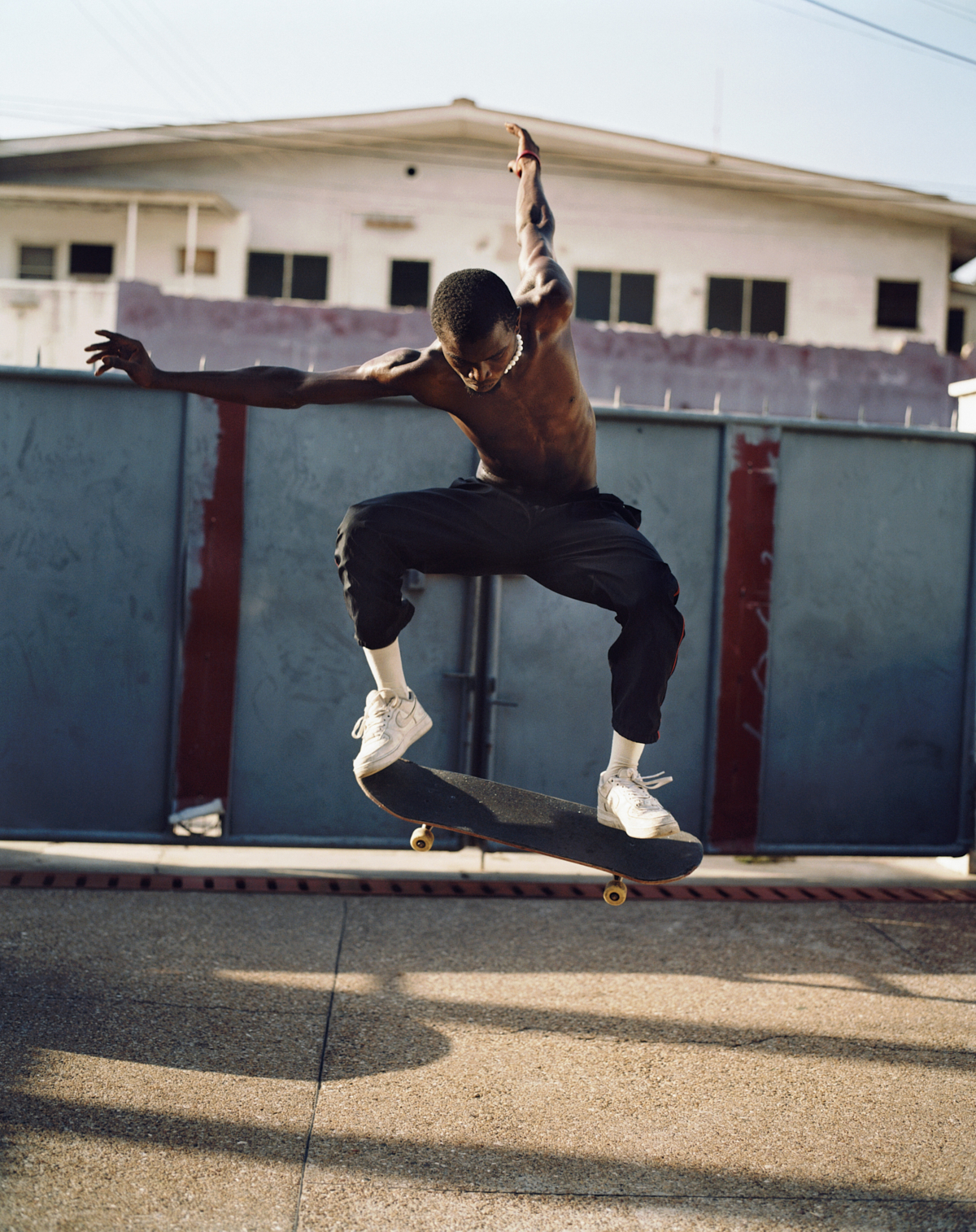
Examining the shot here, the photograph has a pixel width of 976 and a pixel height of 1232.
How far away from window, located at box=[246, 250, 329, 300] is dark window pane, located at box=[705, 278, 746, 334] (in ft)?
23.9

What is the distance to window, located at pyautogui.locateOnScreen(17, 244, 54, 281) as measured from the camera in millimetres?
21500

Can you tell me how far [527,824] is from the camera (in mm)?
4023

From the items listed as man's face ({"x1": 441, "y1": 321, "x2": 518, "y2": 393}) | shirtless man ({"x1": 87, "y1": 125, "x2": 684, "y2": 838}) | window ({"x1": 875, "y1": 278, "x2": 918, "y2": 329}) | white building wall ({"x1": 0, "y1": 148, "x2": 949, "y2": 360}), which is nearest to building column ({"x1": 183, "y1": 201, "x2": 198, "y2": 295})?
white building wall ({"x1": 0, "y1": 148, "x2": 949, "y2": 360})

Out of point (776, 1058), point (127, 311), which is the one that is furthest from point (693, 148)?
point (776, 1058)

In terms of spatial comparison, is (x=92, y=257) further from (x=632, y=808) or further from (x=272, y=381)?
(x=632, y=808)

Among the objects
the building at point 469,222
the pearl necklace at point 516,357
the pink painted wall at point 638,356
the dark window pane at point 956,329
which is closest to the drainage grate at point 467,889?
the pearl necklace at point 516,357

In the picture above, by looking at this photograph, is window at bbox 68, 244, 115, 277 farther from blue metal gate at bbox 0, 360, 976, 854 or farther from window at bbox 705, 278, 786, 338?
blue metal gate at bbox 0, 360, 976, 854

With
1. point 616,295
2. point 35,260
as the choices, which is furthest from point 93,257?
point 616,295

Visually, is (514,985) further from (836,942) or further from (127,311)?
(127,311)

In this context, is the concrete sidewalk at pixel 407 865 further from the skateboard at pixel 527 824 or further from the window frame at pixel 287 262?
the window frame at pixel 287 262

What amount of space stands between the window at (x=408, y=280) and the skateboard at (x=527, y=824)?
1787 centimetres

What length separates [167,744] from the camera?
6273 millimetres

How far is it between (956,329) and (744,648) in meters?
19.2

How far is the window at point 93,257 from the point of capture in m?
21.4
